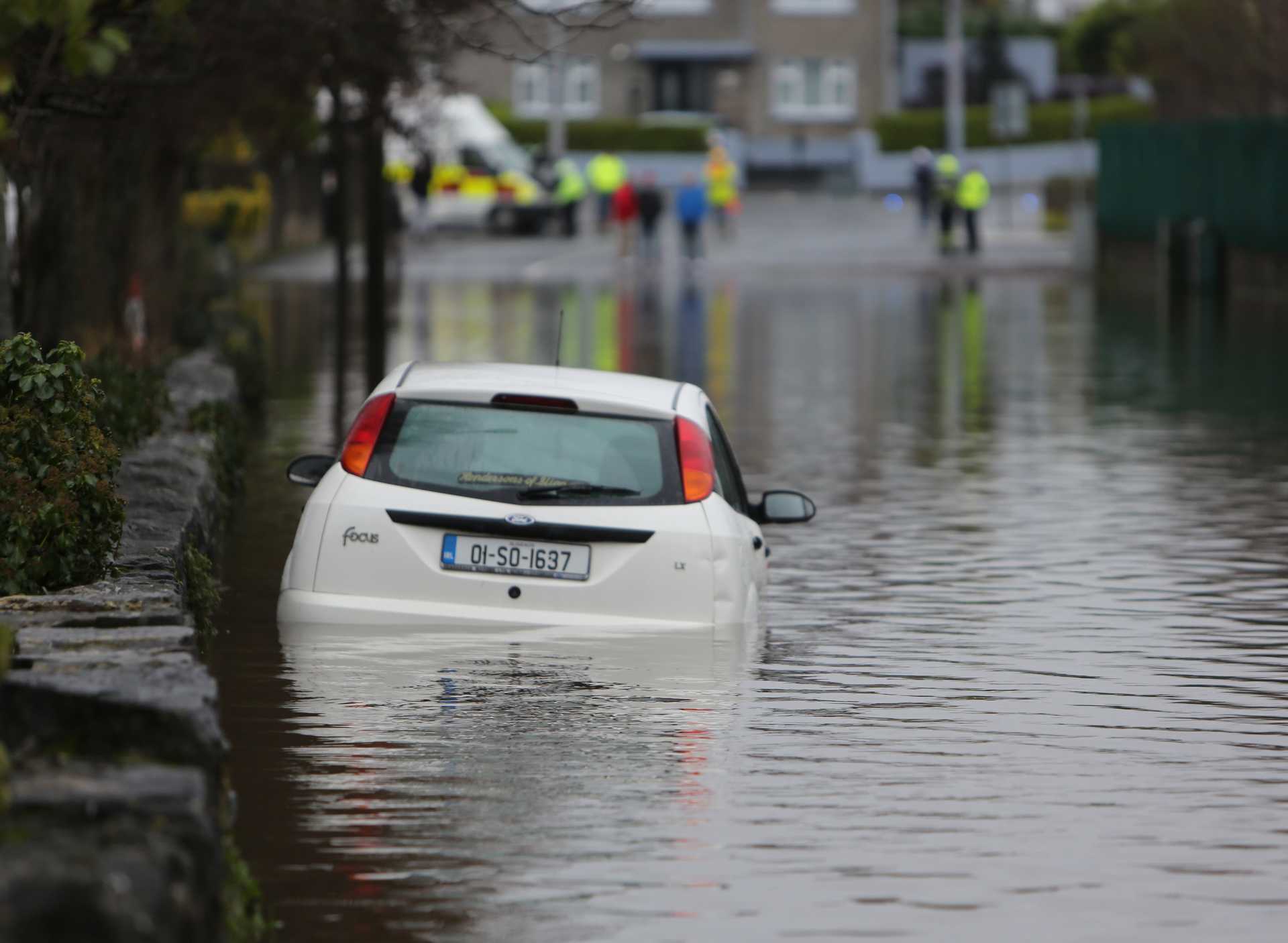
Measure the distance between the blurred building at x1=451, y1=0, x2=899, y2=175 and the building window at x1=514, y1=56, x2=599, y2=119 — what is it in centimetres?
4

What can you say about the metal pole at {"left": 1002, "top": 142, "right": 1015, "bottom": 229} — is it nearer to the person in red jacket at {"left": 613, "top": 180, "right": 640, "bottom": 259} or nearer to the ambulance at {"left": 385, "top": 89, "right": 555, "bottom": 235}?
the ambulance at {"left": 385, "top": 89, "right": 555, "bottom": 235}

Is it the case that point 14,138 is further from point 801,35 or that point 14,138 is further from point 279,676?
point 801,35

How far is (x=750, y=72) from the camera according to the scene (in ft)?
309

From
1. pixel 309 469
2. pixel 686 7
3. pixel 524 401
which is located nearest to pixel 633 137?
pixel 686 7

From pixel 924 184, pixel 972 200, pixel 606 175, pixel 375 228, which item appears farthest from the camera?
pixel 924 184

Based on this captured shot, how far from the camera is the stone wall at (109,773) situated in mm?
5250

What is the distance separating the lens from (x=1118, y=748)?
9242 millimetres

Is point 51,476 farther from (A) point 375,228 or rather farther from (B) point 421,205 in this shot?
(B) point 421,205

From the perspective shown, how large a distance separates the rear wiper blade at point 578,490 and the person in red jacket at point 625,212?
4165 centimetres

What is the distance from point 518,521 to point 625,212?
43.3 metres

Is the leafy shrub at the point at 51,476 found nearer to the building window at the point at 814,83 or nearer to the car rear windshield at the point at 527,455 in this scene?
the car rear windshield at the point at 527,455

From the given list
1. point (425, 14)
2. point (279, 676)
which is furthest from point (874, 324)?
point (279, 676)

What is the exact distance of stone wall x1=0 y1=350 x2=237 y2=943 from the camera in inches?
207

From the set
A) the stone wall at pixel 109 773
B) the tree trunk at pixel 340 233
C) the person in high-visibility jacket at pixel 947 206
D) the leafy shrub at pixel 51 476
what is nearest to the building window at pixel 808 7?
the person in high-visibility jacket at pixel 947 206
